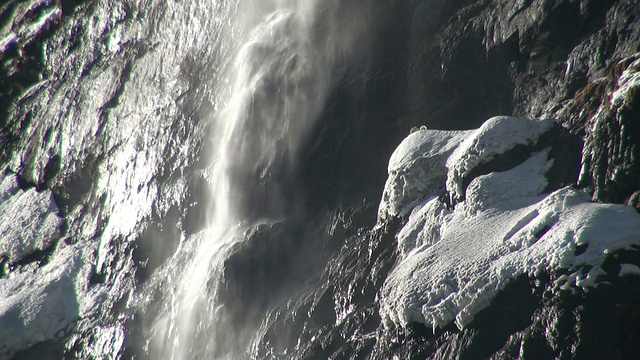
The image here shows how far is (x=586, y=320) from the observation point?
17.4 ft

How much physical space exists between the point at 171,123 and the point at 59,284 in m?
3.21

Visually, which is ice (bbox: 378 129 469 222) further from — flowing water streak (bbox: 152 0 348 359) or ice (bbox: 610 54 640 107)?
flowing water streak (bbox: 152 0 348 359)

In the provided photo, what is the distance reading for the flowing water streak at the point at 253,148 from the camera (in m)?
9.89

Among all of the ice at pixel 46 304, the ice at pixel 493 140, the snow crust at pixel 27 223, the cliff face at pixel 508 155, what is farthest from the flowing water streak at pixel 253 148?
the snow crust at pixel 27 223

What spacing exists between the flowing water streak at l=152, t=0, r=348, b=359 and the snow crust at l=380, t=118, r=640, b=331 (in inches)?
125

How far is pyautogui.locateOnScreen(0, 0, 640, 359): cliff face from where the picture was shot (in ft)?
19.7

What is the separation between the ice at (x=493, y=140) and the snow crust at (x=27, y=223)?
900 centimetres

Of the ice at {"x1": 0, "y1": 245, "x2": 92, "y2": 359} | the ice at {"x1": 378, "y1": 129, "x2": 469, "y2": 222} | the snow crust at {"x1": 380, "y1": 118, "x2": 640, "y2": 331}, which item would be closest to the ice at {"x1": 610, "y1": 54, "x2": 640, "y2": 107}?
the snow crust at {"x1": 380, "y1": 118, "x2": 640, "y2": 331}

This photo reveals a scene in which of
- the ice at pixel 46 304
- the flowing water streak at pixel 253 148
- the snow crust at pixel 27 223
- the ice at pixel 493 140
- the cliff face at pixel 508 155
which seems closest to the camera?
the cliff face at pixel 508 155

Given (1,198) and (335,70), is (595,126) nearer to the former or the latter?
(335,70)

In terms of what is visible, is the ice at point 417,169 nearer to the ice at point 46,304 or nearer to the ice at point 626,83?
the ice at point 626,83

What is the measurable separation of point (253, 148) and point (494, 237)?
17.3ft

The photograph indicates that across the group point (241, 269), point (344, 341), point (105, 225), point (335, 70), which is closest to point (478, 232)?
point (344, 341)

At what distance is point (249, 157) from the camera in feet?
35.6
